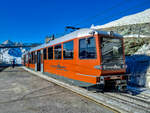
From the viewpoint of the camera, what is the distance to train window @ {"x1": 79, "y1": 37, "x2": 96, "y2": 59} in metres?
6.01

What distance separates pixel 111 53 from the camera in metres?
6.24

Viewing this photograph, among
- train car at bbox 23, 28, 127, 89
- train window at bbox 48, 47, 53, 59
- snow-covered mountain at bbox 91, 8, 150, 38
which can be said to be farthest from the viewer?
snow-covered mountain at bbox 91, 8, 150, 38

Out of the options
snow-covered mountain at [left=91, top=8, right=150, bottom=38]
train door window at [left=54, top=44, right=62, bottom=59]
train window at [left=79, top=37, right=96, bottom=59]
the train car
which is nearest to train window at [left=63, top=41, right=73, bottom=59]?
the train car

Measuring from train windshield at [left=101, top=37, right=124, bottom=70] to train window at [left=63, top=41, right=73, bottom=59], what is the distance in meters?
1.87

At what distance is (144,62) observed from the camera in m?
9.01

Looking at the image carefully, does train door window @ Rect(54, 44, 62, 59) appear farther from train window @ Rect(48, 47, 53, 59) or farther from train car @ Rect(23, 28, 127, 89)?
train car @ Rect(23, 28, 127, 89)

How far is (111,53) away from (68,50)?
2519 millimetres

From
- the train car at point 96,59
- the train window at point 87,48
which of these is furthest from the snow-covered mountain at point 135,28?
the train window at point 87,48

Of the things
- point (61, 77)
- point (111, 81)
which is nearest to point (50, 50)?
point (61, 77)

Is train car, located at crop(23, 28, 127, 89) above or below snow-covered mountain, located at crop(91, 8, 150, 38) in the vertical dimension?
below

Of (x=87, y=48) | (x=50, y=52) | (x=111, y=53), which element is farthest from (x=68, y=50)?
(x=50, y=52)

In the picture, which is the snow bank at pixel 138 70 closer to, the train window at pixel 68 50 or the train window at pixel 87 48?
the train window at pixel 87 48

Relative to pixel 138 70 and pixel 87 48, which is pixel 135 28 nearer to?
pixel 138 70

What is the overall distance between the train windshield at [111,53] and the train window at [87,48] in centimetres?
45
